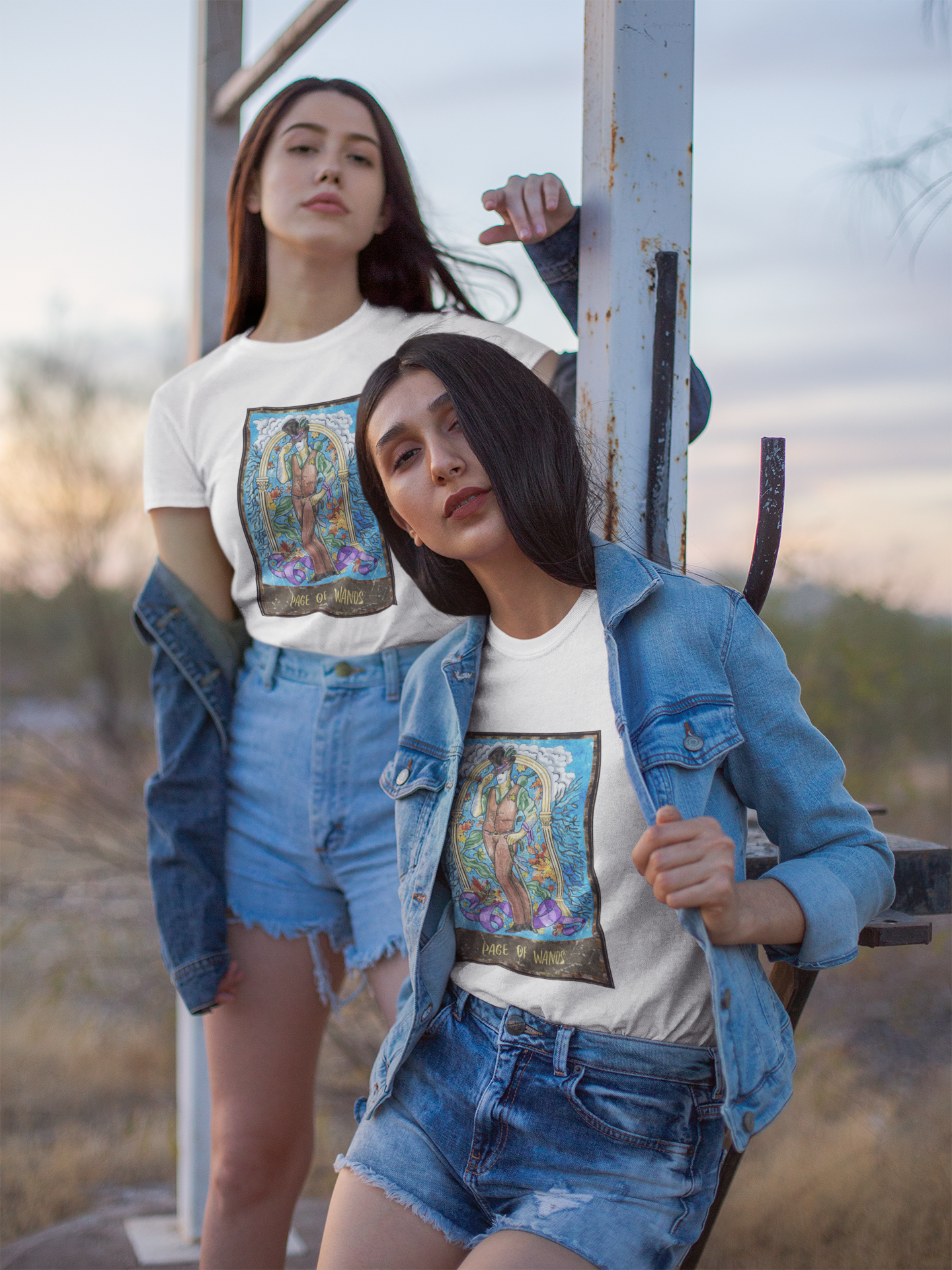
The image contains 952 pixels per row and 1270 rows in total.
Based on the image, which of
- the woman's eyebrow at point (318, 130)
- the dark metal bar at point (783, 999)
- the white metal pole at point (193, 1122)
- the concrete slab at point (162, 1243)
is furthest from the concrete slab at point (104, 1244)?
the woman's eyebrow at point (318, 130)

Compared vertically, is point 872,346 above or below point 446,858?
above

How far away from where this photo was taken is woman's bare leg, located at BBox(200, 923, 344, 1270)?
1.93 m

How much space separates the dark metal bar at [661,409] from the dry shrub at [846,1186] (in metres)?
2.76

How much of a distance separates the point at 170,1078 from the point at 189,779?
4.15 meters

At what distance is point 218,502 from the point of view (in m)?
1.98

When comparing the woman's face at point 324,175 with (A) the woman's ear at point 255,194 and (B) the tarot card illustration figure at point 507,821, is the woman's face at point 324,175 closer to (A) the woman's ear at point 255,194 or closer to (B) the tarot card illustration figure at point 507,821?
(A) the woman's ear at point 255,194

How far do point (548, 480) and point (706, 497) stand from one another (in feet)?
7.18

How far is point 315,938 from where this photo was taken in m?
1.94

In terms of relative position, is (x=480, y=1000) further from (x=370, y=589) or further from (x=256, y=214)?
(x=256, y=214)

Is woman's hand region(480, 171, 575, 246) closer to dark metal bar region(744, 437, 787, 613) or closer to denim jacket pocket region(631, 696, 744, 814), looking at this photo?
dark metal bar region(744, 437, 787, 613)

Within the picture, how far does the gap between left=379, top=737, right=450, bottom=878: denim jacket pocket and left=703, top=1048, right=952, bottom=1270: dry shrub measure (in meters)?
2.62

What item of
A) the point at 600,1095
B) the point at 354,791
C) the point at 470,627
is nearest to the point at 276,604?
the point at 354,791

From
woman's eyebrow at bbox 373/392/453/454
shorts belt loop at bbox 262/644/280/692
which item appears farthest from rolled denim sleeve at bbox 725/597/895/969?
shorts belt loop at bbox 262/644/280/692

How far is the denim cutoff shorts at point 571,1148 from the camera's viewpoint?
127 centimetres
